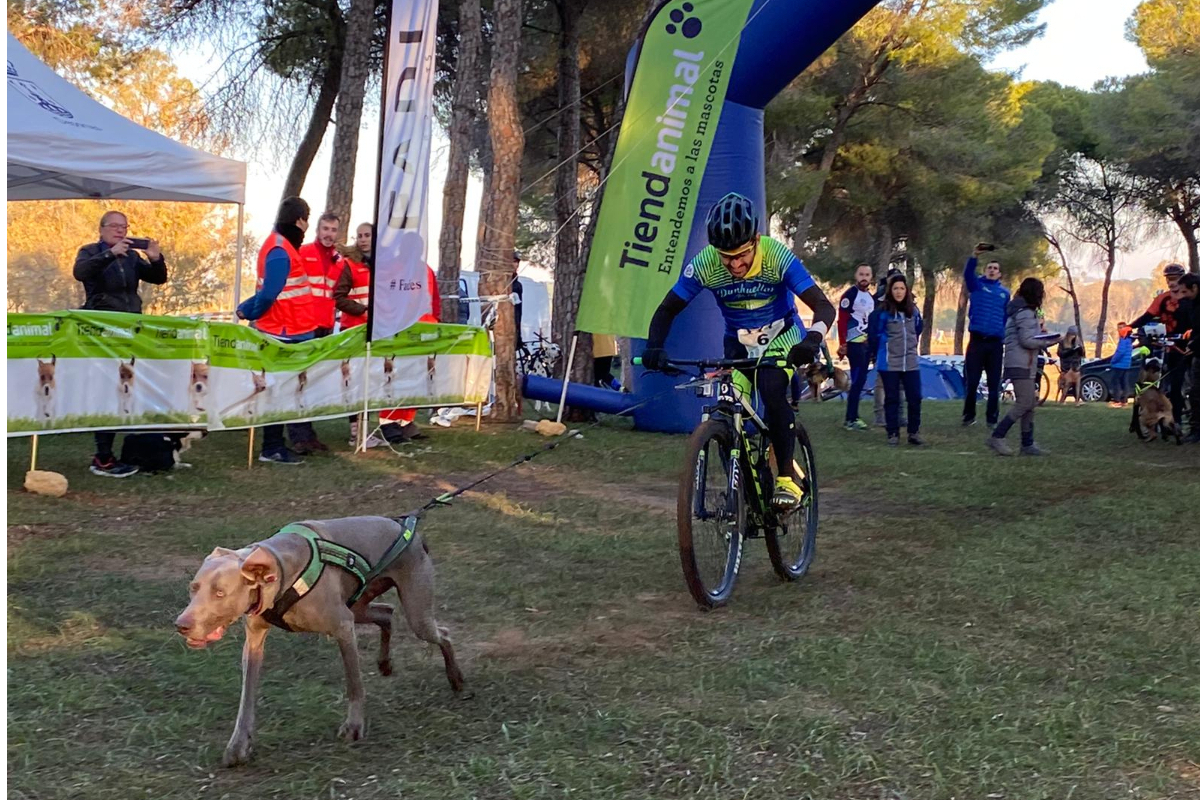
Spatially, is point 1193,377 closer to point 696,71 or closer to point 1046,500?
point 1046,500

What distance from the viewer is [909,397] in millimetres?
11672

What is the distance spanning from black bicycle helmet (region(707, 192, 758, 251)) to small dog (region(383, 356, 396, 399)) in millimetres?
5705

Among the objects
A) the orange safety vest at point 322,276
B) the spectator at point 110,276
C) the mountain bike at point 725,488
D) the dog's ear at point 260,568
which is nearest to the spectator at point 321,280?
the orange safety vest at point 322,276

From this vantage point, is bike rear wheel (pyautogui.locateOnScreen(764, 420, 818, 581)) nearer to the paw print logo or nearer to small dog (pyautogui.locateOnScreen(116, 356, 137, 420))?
small dog (pyautogui.locateOnScreen(116, 356, 137, 420))

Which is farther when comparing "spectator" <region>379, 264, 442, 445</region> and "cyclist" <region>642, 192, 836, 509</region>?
"spectator" <region>379, 264, 442, 445</region>

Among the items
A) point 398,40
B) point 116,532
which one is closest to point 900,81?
point 398,40

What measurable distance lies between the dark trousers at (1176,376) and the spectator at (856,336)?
132 inches

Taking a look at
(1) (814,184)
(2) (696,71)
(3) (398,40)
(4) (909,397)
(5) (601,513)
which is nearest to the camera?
(5) (601,513)

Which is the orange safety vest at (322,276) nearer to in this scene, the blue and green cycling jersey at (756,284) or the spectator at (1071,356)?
the blue and green cycling jersey at (756,284)

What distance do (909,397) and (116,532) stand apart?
7913mm

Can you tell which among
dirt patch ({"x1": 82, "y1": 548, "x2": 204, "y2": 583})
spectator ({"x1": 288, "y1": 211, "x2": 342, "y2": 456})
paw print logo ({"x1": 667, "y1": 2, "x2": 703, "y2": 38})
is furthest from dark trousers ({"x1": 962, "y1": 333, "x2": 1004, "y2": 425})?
dirt patch ({"x1": 82, "y1": 548, "x2": 204, "y2": 583})

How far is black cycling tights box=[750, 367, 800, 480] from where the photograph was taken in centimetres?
524

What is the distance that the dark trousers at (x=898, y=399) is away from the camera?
1160cm

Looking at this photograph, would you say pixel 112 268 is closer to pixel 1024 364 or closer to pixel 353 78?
pixel 353 78
